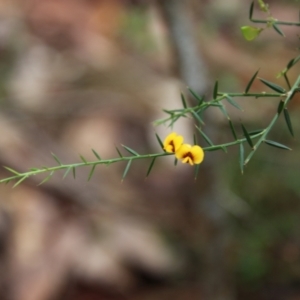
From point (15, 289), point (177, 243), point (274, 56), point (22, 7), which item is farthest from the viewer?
point (22, 7)

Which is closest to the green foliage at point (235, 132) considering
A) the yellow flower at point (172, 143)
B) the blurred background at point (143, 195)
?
the yellow flower at point (172, 143)

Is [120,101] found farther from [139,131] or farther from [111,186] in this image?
[111,186]

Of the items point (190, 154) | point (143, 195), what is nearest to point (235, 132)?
point (190, 154)

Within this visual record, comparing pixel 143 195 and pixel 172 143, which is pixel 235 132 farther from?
pixel 143 195

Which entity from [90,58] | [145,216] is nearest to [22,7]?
[90,58]

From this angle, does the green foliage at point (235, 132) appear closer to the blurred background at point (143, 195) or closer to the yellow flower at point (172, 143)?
the yellow flower at point (172, 143)
